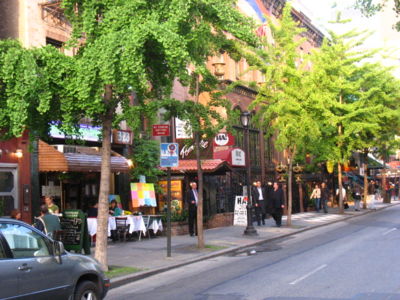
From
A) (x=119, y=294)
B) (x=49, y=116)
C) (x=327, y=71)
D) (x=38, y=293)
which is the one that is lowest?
(x=119, y=294)

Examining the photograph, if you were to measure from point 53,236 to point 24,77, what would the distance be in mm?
3695

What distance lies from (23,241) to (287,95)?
19.7 m

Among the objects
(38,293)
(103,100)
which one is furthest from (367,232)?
(38,293)

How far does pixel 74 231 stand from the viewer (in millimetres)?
14078

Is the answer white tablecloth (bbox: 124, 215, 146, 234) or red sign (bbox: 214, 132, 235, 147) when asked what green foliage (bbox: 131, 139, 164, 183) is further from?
white tablecloth (bbox: 124, 215, 146, 234)

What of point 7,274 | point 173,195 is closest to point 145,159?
point 173,195

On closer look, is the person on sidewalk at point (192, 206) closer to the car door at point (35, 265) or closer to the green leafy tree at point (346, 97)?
the green leafy tree at point (346, 97)

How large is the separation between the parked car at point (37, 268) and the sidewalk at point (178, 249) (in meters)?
3.56

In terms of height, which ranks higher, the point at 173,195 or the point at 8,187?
the point at 8,187

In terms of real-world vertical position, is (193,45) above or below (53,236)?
above

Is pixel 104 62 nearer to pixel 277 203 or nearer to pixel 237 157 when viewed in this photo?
pixel 237 157

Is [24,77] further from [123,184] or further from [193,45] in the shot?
[123,184]

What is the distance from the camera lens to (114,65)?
10.5 meters

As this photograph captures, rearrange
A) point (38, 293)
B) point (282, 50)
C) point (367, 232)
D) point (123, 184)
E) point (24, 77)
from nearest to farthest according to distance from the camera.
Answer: point (38, 293) < point (24, 77) < point (367, 232) < point (123, 184) < point (282, 50)
